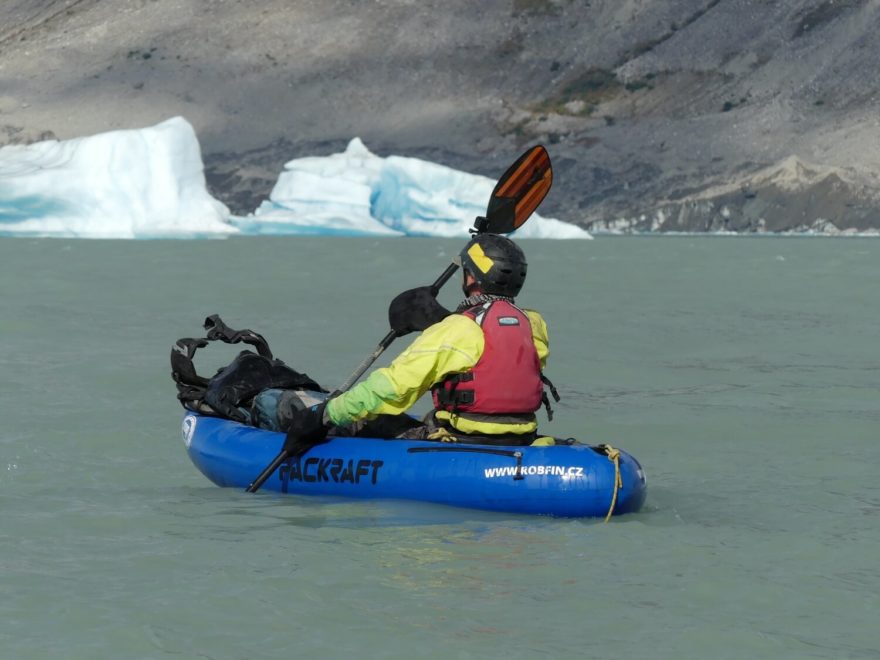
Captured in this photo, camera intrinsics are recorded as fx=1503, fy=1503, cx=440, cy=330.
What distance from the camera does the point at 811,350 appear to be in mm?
15328

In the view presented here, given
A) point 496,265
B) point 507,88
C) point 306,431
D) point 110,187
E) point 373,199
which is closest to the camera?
point 496,265

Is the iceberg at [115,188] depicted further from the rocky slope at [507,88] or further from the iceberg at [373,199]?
the rocky slope at [507,88]

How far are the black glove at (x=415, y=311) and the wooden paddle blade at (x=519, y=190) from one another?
1.71 metres

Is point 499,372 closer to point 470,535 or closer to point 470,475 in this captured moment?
point 470,475

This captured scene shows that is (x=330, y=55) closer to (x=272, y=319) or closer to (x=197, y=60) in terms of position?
(x=197, y=60)

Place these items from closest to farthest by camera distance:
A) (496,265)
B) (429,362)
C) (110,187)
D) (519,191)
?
(429,362)
(496,265)
(519,191)
(110,187)

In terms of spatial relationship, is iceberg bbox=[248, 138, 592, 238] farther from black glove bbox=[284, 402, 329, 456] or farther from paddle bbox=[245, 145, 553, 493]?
black glove bbox=[284, 402, 329, 456]

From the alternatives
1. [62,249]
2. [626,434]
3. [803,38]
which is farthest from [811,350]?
[803,38]

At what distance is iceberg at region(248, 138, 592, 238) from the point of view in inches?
2074

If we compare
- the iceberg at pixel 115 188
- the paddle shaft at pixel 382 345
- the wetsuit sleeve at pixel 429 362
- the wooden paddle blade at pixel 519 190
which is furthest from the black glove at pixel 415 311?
the iceberg at pixel 115 188

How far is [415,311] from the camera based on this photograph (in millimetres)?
7566

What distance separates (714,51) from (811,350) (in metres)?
97.0

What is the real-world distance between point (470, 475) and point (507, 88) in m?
109

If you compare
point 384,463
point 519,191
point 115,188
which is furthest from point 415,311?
point 115,188
